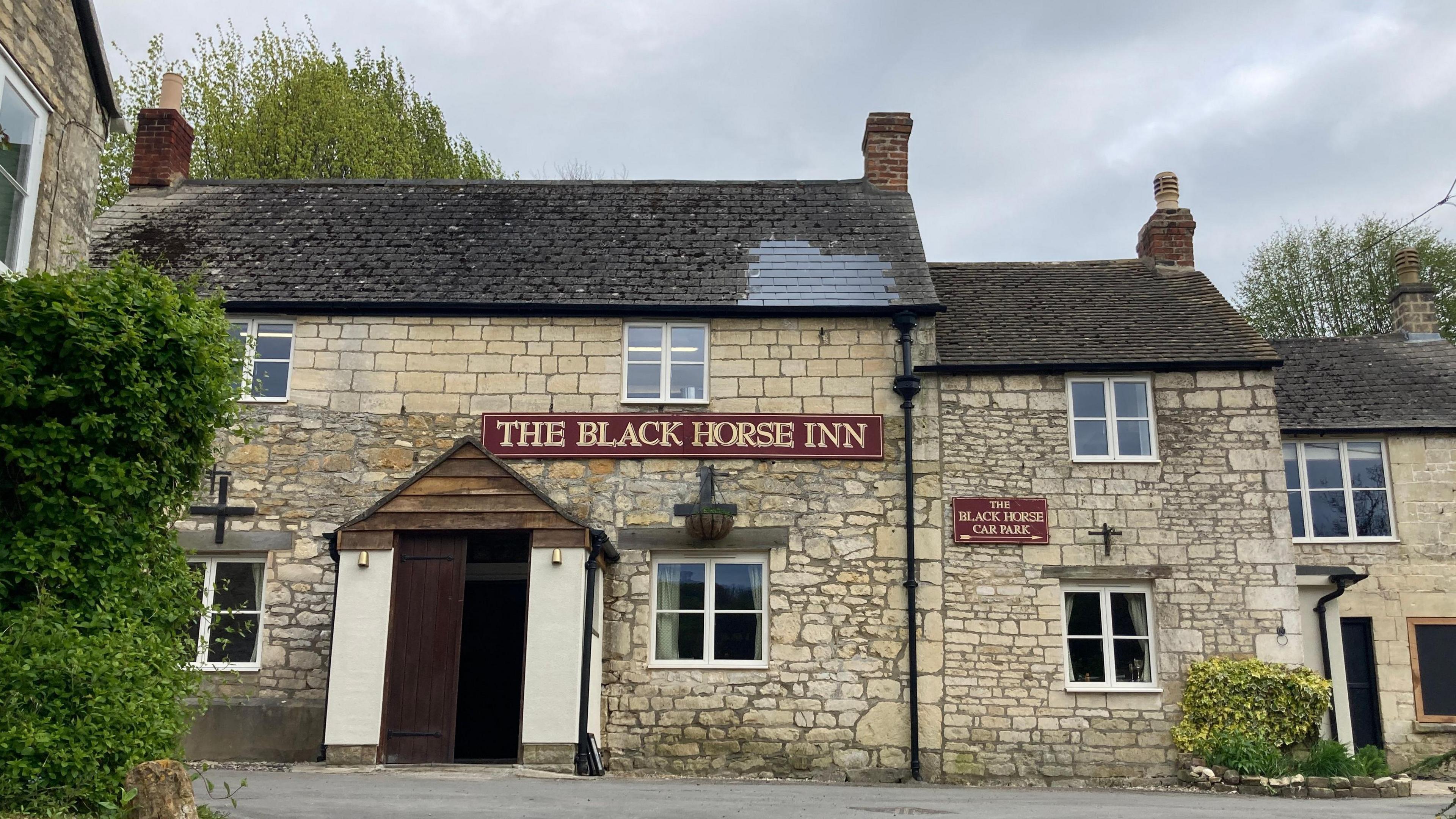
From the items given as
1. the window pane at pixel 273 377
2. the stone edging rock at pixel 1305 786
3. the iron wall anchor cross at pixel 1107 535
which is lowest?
the stone edging rock at pixel 1305 786

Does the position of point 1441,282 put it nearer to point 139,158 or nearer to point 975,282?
point 975,282

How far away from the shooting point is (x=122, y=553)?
7398mm

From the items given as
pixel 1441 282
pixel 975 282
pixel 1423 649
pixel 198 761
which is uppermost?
pixel 1441 282

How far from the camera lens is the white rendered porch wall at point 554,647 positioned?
12.2m

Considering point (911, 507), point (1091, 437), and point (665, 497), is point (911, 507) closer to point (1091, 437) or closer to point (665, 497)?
point (1091, 437)

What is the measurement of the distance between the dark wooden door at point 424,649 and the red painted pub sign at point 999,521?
19.5ft

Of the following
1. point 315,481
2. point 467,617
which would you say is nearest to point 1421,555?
point 467,617

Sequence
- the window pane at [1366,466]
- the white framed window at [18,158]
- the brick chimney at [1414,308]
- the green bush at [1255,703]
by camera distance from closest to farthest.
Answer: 1. the white framed window at [18,158]
2. the green bush at [1255,703]
3. the window pane at [1366,466]
4. the brick chimney at [1414,308]

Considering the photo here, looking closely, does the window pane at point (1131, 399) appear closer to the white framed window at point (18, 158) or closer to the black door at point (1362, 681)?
the black door at point (1362, 681)

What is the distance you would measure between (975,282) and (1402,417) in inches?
257

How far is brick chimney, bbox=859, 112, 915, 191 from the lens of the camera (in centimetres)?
1712

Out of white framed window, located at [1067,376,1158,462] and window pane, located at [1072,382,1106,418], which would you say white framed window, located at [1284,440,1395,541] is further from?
window pane, located at [1072,382,1106,418]

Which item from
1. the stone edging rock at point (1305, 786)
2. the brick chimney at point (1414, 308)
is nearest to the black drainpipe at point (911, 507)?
the stone edging rock at point (1305, 786)

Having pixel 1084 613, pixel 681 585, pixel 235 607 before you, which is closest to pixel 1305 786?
pixel 1084 613
